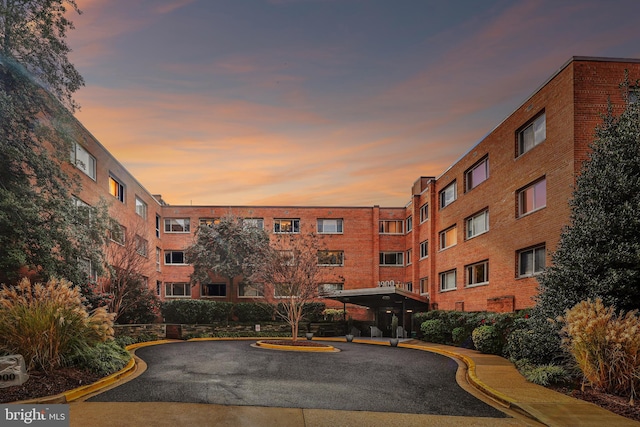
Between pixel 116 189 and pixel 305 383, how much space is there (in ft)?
80.1

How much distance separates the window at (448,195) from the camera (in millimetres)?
33944

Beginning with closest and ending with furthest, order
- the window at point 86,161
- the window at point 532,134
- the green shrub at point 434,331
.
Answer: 1. the window at point 532,134
2. the window at point 86,161
3. the green shrub at point 434,331

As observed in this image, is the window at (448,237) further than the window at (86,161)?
Yes

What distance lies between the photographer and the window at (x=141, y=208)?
38.5 m

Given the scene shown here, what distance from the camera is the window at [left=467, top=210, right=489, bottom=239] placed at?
1126 inches

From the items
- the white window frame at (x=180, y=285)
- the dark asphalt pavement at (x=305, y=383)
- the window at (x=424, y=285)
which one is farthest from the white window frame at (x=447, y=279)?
the white window frame at (x=180, y=285)

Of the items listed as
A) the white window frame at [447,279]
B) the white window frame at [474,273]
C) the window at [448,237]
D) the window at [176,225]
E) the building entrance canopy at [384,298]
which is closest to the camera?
the white window frame at [474,273]

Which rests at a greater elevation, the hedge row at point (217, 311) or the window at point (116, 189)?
the window at point (116, 189)

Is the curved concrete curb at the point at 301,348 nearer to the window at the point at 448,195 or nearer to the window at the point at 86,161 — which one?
the window at the point at 86,161

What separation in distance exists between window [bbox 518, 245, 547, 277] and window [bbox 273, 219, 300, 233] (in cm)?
2607

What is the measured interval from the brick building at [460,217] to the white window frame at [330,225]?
0.09m

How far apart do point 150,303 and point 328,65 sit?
17715 millimetres

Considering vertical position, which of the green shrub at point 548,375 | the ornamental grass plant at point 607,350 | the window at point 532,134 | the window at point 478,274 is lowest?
the green shrub at point 548,375
